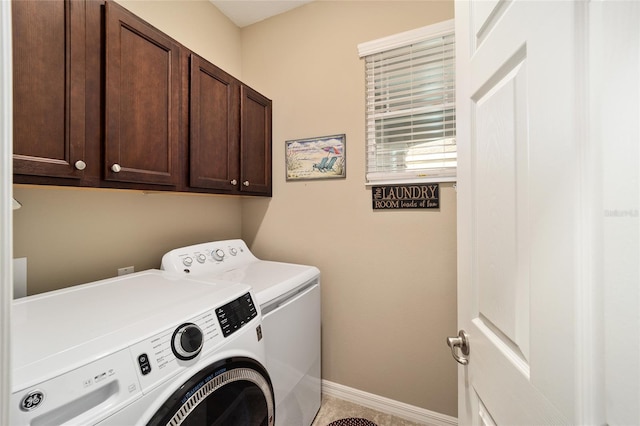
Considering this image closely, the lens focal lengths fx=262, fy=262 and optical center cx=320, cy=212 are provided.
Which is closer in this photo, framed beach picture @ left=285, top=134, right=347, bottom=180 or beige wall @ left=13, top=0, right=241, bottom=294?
beige wall @ left=13, top=0, right=241, bottom=294

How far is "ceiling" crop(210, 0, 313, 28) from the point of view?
196 cm

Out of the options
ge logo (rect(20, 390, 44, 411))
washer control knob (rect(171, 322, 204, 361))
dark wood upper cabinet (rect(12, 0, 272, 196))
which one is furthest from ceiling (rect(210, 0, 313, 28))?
ge logo (rect(20, 390, 44, 411))

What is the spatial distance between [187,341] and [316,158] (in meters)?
1.46

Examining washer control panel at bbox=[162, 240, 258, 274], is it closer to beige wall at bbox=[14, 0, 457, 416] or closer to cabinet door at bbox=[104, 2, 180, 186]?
beige wall at bbox=[14, 0, 457, 416]

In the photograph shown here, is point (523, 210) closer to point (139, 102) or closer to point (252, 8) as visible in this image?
point (139, 102)

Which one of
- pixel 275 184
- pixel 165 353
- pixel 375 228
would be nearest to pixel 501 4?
pixel 165 353

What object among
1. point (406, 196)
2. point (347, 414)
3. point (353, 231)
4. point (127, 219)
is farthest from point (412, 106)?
point (347, 414)

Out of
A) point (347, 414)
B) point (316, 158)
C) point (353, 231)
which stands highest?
point (316, 158)

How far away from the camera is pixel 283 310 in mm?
1343

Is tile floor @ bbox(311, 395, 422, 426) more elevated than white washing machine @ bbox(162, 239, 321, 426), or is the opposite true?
white washing machine @ bbox(162, 239, 321, 426)

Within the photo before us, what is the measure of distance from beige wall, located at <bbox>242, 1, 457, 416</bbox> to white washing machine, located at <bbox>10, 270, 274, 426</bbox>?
36.2 inches

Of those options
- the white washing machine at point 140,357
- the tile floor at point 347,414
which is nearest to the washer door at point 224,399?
the white washing machine at point 140,357

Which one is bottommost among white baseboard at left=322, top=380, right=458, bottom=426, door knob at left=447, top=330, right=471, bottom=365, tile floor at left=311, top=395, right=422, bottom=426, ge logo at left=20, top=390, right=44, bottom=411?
tile floor at left=311, top=395, right=422, bottom=426

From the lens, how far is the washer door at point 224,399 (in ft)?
2.35
